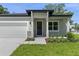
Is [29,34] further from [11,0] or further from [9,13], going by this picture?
[11,0]

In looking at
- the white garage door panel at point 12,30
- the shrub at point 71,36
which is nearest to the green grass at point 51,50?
the shrub at point 71,36

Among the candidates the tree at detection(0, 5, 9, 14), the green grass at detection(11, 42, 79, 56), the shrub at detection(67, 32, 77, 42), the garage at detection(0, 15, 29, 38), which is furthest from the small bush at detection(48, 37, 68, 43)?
the tree at detection(0, 5, 9, 14)

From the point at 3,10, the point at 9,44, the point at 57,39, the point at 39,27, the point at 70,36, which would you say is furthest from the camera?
the point at 39,27

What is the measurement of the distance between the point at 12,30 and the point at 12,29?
0.03 meters

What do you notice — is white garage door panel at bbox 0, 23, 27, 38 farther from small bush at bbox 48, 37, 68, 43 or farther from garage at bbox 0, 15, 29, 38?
small bush at bbox 48, 37, 68, 43

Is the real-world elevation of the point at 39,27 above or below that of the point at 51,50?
above

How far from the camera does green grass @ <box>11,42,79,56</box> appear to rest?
646 centimetres

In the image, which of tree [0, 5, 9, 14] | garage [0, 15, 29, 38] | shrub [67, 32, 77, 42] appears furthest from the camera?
garage [0, 15, 29, 38]

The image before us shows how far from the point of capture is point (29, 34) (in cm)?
747

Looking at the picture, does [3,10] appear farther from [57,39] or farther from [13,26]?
[57,39]

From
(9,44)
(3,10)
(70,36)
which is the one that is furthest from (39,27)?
(3,10)

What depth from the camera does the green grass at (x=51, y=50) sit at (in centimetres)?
646

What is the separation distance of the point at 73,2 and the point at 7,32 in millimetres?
2381

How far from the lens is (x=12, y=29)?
717cm
